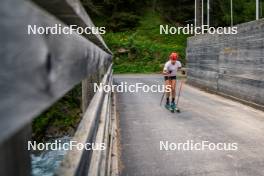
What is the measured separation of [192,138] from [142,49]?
35.5 m

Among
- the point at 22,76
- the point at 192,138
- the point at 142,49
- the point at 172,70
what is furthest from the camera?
the point at 142,49

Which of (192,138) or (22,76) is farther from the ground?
(22,76)

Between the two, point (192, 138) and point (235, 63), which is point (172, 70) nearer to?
point (235, 63)

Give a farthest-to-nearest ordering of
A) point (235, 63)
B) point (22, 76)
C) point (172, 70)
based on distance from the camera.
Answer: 1. point (235, 63)
2. point (172, 70)
3. point (22, 76)

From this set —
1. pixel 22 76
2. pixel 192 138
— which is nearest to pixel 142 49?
pixel 192 138

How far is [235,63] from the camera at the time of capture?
559 inches

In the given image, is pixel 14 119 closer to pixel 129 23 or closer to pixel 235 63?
pixel 235 63

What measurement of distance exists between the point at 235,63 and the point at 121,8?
40203 mm

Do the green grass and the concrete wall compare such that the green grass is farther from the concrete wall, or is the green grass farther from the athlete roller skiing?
the athlete roller skiing

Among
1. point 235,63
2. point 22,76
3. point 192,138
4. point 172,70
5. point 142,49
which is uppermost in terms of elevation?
point 142,49

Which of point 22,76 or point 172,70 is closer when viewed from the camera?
point 22,76

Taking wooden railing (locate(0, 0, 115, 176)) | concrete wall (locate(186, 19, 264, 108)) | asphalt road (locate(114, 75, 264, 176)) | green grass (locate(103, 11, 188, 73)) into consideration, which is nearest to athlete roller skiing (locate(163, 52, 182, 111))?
asphalt road (locate(114, 75, 264, 176))

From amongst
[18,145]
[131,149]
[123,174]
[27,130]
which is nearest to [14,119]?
[18,145]

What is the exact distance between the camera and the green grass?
40625mm
